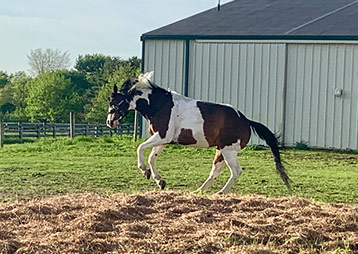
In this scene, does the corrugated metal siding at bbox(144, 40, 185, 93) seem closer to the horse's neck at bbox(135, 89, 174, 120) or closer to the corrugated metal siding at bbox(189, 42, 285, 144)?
the corrugated metal siding at bbox(189, 42, 285, 144)

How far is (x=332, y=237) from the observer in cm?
732

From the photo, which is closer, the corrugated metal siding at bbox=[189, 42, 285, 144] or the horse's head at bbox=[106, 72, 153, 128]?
the horse's head at bbox=[106, 72, 153, 128]

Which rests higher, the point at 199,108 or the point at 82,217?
the point at 199,108

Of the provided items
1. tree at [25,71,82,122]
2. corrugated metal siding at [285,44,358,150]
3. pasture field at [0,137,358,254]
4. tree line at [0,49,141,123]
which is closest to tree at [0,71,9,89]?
tree line at [0,49,141,123]

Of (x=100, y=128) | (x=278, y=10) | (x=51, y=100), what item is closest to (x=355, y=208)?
(x=278, y=10)

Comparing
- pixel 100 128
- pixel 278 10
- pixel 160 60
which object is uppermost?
pixel 278 10

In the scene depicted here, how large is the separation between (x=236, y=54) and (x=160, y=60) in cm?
279

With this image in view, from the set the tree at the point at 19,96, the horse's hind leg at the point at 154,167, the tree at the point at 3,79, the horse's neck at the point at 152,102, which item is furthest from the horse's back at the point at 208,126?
the tree at the point at 3,79

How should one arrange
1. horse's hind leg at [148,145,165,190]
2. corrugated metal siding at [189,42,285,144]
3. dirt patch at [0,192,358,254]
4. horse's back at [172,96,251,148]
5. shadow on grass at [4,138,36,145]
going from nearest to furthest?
dirt patch at [0,192,358,254] < horse's hind leg at [148,145,165,190] < horse's back at [172,96,251,148] < corrugated metal siding at [189,42,285,144] < shadow on grass at [4,138,36,145]

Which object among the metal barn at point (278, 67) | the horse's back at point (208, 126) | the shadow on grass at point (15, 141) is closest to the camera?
the horse's back at point (208, 126)

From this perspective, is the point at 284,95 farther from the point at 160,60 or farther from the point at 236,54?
the point at 160,60

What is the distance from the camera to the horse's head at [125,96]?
12.1 metres

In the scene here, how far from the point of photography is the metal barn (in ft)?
71.7

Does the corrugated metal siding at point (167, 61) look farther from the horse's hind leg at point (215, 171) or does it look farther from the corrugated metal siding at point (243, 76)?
the horse's hind leg at point (215, 171)
